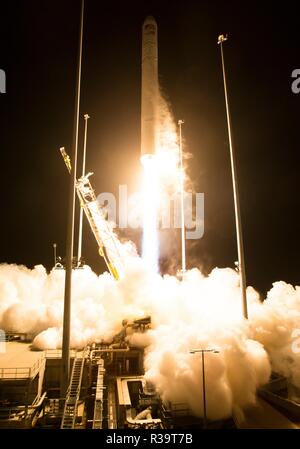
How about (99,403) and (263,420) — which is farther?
(99,403)

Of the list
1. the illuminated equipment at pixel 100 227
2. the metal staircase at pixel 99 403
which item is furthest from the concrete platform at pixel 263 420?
the illuminated equipment at pixel 100 227

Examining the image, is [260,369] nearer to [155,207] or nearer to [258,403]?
[258,403]

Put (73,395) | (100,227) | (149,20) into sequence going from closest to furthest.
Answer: (73,395) → (100,227) → (149,20)

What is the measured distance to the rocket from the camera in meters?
28.4

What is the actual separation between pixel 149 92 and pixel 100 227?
11.5 metres

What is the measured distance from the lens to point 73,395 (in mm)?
21234

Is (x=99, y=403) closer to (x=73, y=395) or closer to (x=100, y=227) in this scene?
(x=73, y=395)

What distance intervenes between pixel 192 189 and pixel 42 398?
2671cm

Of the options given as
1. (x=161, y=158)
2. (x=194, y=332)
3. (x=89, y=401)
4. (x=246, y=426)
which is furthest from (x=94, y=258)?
(x=246, y=426)

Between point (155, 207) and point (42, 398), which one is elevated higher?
point (155, 207)

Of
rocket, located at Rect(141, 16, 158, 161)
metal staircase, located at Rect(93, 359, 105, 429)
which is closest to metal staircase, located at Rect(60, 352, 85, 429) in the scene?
metal staircase, located at Rect(93, 359, 105, 429)

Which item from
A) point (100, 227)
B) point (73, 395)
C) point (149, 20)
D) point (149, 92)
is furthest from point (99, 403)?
point (149, 20)

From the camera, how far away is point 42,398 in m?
22.6
